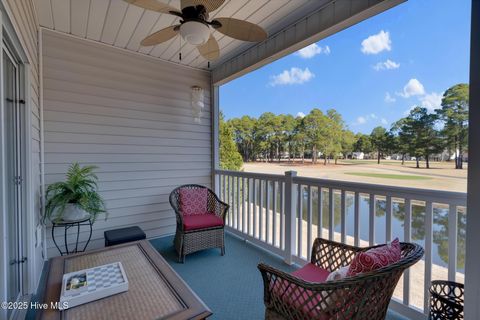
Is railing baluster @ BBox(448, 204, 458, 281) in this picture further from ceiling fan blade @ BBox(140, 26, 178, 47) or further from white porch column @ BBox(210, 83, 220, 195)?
white porch column @ BBox(210, 83, 220, 195)

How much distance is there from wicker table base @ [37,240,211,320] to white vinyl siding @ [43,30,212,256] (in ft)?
5.54

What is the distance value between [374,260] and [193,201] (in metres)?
2.67

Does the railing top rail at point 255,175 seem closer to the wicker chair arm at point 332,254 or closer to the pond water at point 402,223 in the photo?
the pond water at point 402,223

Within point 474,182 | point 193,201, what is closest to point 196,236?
point 193,201

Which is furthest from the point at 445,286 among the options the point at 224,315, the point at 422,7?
the point at 422,7

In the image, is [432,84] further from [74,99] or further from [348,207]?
[74,99]

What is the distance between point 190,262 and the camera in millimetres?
2939

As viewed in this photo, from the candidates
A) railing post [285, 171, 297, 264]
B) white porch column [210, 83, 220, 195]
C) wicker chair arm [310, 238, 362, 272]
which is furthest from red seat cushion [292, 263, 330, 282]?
white porch column [210, 83, 220, 195]

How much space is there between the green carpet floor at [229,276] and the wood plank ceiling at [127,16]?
2918 mm

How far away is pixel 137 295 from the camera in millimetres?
1364

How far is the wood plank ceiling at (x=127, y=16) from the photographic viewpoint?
2463mm

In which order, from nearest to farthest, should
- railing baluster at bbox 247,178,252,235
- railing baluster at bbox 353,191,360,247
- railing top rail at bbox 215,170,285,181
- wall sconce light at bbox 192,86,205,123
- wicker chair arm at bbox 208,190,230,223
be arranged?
railing baluster at bbox 353,191,360,247, railing top rail at bbox 215,170,285,181, wicker chair arm at bbox 208,190,230,223, railing baluster at bbox 247,178,252,235, wall sconce light at bbox 192,86,205,123

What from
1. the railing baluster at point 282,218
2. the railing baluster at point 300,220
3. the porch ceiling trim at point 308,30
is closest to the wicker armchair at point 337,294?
the railing baluster at point 300,220

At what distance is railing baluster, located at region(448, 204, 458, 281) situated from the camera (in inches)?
64.9
